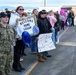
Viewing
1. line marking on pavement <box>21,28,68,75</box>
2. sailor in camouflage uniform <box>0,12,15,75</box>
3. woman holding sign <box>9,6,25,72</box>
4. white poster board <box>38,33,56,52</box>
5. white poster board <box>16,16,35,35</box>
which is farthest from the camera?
white poster board <box>38,33,56,52</box>

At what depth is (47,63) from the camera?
28.3 feet

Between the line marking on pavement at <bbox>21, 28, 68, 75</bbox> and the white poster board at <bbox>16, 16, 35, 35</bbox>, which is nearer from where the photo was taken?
the white poster board at <bbox>16, 16, 35, 35</bbox>

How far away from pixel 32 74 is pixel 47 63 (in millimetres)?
1540

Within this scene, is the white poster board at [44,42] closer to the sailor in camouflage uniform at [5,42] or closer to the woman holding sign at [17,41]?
the woman holding sign at [17,41]

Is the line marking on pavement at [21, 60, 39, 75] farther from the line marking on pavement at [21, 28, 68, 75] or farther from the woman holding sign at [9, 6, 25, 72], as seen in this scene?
the woman holding sign at [9, 6, 25, 72]

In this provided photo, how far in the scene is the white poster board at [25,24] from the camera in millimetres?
7000

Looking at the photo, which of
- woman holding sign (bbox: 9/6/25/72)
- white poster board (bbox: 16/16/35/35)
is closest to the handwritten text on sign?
white poster board (bbox: 16/16/35/35)

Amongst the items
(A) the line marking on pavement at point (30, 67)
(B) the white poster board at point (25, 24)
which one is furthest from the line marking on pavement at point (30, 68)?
(B) the white poster board at point (25, 24)

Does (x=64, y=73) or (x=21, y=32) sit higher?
(x=21, y=32)

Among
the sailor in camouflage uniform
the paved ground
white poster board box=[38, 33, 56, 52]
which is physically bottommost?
the paved ground

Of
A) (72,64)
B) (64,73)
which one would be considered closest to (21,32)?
(64,73)

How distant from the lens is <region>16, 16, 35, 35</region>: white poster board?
7.00m

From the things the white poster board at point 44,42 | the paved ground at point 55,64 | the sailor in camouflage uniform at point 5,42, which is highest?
the sailor in camouflage uniform at point 5,42

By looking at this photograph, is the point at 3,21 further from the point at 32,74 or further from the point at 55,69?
the point at 55,69
